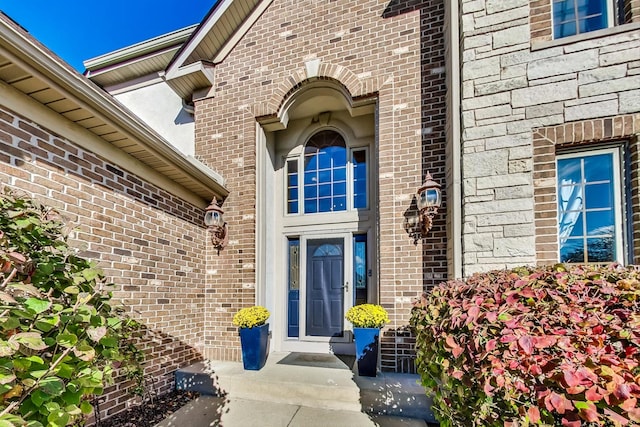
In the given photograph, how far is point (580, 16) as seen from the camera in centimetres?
346

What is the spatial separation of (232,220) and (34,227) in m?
3.38

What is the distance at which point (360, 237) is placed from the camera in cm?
529

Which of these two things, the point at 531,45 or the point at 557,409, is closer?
the point at 557,409

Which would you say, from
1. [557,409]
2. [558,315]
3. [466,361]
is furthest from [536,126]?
[557,409]

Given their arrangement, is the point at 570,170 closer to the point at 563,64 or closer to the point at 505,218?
the point at 505,218

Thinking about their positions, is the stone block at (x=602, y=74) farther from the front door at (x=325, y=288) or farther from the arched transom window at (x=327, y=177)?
the front door at (x=325, y=288)

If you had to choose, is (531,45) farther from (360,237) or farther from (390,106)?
(360,237)

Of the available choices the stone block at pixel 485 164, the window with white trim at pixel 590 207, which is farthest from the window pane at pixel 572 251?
the stone block at pixel 485 164

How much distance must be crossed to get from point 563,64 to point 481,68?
0.79m

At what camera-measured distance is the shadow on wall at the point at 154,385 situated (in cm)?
321

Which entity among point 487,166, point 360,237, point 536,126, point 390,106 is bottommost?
point 360,237

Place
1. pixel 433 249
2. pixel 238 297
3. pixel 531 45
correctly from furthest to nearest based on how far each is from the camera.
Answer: pixel 238 297
pixel 433 249
pixel 531 45

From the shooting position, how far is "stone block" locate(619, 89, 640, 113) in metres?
3.10

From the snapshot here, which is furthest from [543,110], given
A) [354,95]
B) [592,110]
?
[354,95]
